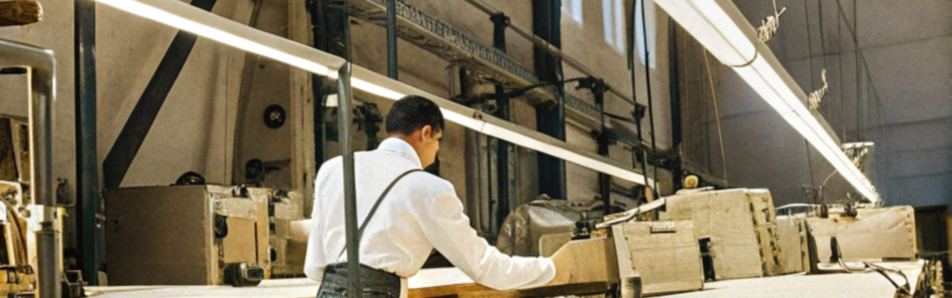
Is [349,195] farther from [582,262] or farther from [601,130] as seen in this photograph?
[601,130]

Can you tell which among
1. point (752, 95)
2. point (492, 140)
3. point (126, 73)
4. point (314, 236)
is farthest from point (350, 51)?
point (752, 95)

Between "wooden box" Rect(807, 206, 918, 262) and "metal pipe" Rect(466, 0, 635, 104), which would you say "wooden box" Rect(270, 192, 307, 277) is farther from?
"metal pipe" Rect(466, 0, 635, 104)

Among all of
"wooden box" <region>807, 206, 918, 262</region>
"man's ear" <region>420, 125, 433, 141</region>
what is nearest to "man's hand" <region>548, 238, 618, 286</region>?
"man's ear" <region>420, 125, 433, 141</region>

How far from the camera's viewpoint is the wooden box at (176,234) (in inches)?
A: 202

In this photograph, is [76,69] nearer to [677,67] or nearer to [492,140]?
[492,140]

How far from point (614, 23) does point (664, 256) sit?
→ 10.0 m

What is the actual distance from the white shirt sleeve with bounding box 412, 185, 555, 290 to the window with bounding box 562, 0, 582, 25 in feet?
29.4

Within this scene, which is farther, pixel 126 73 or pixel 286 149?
pixel 286 149

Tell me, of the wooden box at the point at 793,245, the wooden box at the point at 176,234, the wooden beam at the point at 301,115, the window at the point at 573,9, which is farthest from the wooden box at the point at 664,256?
the window at the point at 573,9

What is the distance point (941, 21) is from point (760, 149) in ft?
9.10

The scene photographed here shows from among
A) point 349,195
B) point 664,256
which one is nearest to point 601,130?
point 664,256

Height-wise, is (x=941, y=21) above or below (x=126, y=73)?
above

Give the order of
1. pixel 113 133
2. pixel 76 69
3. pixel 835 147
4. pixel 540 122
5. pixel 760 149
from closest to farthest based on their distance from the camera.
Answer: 1. pixel 76 69
2. pixel 113 133
3. pixel 835 147
4. pixel 540 122
5. pixel 760 149

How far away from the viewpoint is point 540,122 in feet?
34.8
